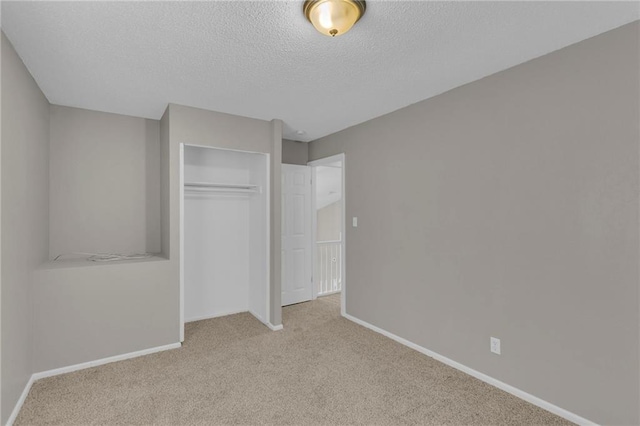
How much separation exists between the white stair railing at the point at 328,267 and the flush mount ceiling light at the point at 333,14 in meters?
3.64

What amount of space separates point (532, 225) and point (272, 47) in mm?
2127

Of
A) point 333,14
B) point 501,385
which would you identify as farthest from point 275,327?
point 333,14

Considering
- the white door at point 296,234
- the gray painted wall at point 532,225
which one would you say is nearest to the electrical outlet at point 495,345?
the gray painted wall at point 532,225

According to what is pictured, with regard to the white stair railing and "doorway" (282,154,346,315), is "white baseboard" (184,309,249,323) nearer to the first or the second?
→ "doorway" (282,154,346,315)

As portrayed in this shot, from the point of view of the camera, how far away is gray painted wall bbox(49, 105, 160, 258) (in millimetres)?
3189

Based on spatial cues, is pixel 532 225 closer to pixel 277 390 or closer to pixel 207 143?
pixel 277 390

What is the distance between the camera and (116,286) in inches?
115

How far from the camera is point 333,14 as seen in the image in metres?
1.65

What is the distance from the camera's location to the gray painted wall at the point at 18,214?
1989 millimetres

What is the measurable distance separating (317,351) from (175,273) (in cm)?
158

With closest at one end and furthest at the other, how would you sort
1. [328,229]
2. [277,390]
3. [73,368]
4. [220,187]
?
[277,390]
[73,368]
[220,187]
[328,229]

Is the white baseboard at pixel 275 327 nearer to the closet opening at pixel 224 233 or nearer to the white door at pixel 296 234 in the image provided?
the closet opening at pixel 224 233

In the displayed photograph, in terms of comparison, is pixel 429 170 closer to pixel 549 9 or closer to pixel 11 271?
pixel 549 9

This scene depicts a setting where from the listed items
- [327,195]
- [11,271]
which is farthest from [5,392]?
[327,195]
